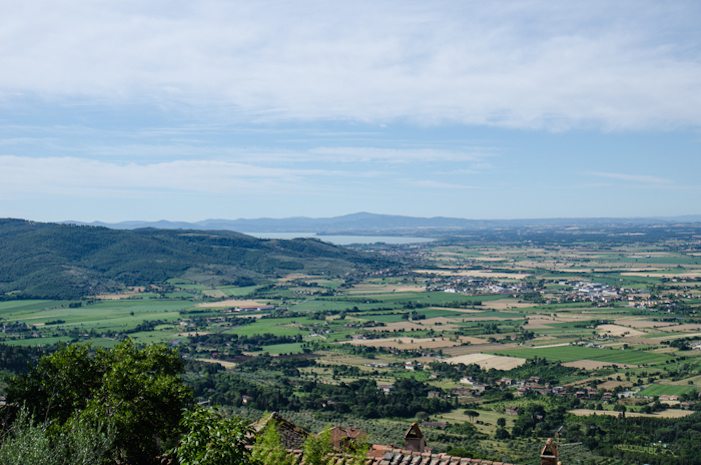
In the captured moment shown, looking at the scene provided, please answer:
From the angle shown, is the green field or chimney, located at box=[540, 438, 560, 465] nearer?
chimney, located at box=[540, 438, 560, 465]

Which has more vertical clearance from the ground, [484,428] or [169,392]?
[169,392]

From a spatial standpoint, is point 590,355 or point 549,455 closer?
point 549,455

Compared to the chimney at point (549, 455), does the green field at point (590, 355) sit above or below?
below

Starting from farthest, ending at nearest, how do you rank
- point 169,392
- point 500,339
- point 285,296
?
point 285,296
point 500,339
point 169,392

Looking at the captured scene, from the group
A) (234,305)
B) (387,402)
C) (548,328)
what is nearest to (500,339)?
(548,328)

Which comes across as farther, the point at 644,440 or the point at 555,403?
the point at 555,403

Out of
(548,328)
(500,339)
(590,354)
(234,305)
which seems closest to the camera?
(590,354)

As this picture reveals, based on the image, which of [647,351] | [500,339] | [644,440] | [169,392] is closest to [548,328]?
[500,339]

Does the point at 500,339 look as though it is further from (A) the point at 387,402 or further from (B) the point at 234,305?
(B) the point at 234,305

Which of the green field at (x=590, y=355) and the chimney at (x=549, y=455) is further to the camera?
the green field at (x=590, y=355)

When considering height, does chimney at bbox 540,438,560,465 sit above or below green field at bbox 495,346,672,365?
above

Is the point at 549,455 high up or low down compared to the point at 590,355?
up
